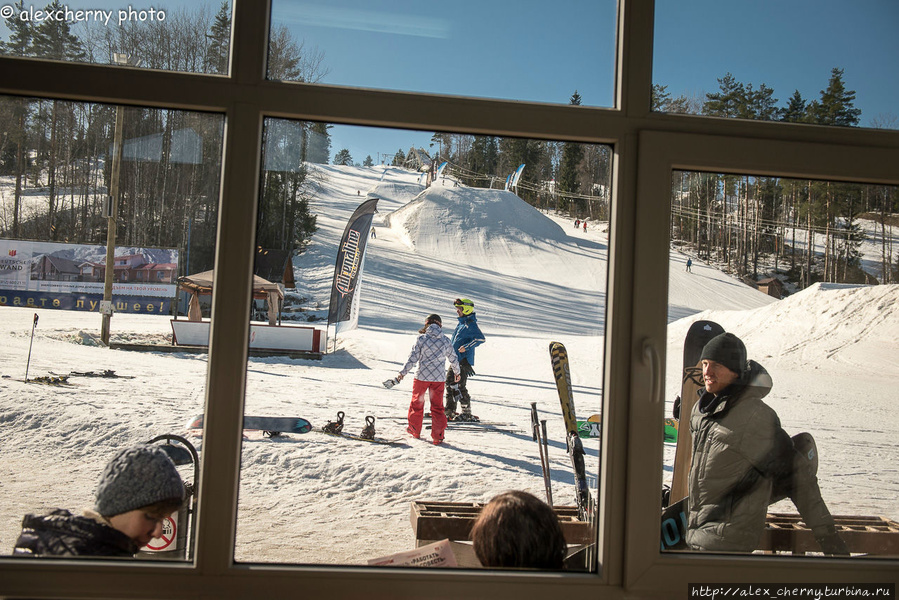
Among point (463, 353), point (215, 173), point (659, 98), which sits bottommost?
point (463, 353)

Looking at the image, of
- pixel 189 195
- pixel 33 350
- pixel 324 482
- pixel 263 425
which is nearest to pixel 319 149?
pixel 189 195

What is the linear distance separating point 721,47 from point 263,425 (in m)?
1.52

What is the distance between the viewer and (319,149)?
1.59 meters

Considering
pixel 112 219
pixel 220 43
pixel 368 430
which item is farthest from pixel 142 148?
pixel 368 430

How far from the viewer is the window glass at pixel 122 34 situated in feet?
4.69

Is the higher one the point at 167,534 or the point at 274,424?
the point at 274,424

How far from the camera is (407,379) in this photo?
219cm

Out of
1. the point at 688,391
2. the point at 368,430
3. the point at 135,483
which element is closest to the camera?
the point at 135,483

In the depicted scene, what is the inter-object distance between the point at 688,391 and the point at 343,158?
1.09 meters

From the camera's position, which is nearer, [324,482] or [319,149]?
[319,149]

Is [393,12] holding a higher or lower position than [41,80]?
higher

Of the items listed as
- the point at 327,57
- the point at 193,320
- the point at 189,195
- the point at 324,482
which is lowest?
the point at 324,482

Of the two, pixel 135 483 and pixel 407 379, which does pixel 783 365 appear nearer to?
pixel 407 379

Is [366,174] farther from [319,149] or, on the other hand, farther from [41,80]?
[41,80]
